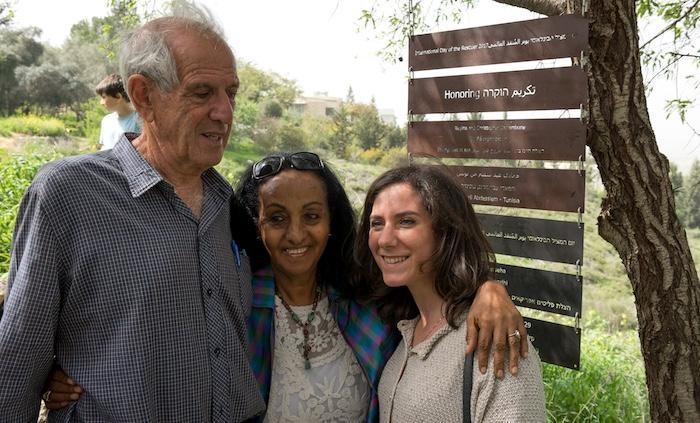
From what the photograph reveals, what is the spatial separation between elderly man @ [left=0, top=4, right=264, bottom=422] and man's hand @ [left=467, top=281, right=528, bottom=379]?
0.68m

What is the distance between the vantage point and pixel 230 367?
5.94 ft

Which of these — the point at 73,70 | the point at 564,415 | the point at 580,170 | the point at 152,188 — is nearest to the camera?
the point at 152,188

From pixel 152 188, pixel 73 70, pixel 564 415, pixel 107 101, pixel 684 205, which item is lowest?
pixel 564 415

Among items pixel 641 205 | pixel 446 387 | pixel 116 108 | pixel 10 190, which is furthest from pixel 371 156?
pixel 446 387

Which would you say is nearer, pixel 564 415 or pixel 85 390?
pixel 85 390

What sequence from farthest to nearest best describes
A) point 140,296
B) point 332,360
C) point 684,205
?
1. point 684,205
2. point 332,360
3. point 140,296

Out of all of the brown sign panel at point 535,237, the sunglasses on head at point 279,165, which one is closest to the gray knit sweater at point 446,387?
the sunglasses on head at point 279,165

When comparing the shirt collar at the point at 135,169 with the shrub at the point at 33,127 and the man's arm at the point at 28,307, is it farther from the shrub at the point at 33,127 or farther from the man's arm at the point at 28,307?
the shrub at the point at 33,127

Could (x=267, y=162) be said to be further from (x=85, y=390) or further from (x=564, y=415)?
(x=564, y=415)

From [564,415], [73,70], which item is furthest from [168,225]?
[73,70]

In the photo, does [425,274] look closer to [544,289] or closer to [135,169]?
[135,169]

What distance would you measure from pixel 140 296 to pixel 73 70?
2603 centimetres

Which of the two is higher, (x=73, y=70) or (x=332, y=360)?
(x=73, y=70)

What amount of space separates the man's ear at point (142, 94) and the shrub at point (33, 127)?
18114 mm
